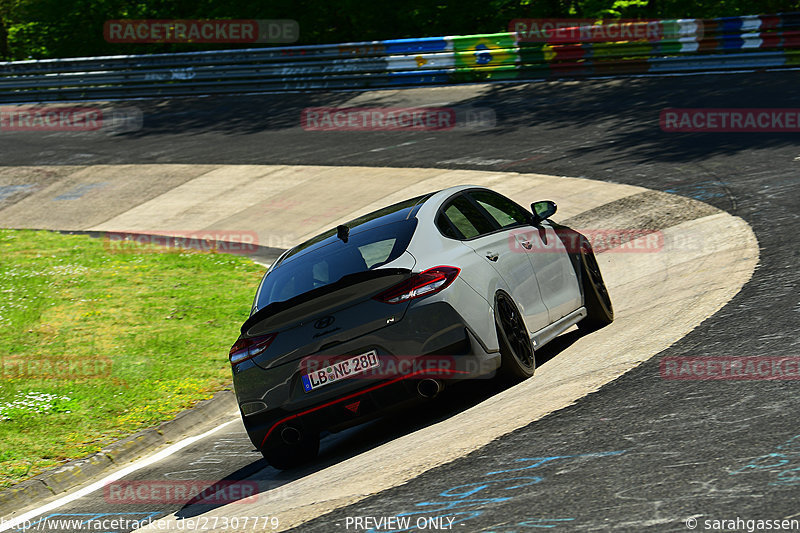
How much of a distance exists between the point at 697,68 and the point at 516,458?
58.0 ft

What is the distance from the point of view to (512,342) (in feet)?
23.6

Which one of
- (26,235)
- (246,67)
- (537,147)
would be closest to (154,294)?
(26,235)

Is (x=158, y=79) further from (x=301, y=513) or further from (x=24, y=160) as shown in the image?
(x=301, y=513)

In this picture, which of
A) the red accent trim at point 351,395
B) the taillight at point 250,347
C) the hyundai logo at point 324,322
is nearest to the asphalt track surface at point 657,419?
the red accent trim at point 351,395

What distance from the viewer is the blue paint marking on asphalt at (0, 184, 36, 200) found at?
833 inches

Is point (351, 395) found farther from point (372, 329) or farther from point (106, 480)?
point (106, 480)

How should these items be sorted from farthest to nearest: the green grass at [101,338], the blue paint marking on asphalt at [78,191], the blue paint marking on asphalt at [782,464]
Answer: the blue paint marking on asphalt at [78,191], the green grass at [101,338], the blue paint marking on asphalt at [782,464]

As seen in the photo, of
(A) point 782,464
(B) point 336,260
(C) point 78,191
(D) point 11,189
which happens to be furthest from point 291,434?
(D) point 11,189

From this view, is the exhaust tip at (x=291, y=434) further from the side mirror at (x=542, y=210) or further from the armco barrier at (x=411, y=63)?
the armco barrier at (x=411, y=63)

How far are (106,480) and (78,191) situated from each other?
46.1 feet

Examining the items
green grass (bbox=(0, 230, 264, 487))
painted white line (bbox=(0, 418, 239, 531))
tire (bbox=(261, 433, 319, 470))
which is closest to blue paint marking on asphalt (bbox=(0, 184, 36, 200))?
green grass (bbox=(0, 230, 264, 487))

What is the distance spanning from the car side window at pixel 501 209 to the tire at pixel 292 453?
92.6 inches

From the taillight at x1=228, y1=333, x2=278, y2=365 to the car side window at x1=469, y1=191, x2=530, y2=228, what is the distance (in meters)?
2.32

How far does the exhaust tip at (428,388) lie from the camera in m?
6.60
